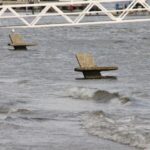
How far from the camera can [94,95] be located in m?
28.5

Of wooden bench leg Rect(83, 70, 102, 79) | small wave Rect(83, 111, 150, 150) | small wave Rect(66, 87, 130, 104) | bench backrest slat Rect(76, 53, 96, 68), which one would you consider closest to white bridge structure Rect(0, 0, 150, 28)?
wooden bench leg Rect(83, 70, 102, 79)

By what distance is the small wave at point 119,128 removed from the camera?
60.2 ft

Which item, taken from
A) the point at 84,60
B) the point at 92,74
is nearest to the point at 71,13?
the point at 92,74

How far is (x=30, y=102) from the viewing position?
26.4m

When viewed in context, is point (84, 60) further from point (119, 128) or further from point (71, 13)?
point (71, 13)

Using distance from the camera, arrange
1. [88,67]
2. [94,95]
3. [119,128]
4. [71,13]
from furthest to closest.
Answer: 1. [71,13]
2. [88,67]
3. [94,95]
4. [119,128]

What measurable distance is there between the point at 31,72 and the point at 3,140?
821 inches

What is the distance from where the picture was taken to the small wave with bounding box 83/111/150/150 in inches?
722

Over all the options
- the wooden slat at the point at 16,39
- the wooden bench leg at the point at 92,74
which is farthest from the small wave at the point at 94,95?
the wooden slat at the point at 16,39

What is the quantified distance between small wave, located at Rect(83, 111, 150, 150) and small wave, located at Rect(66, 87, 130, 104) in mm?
4349

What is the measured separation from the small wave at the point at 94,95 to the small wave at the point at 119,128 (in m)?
4.35

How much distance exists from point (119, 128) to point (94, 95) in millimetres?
8599

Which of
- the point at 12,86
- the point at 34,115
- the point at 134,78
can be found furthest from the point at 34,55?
the point at 34,115

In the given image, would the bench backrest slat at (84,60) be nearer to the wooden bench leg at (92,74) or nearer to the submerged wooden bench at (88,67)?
the submerged wooden bench at (88,67)
